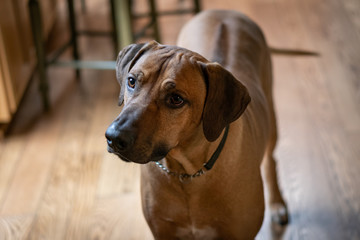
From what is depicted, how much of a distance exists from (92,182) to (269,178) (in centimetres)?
94

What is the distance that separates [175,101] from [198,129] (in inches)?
5.8

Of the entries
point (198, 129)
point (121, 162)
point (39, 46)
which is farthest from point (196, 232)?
point (39, 46)

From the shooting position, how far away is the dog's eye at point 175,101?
146cm

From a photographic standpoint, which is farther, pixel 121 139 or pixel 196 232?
pixel 196 232

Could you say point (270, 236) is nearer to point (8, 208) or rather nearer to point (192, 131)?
point (192, 131)

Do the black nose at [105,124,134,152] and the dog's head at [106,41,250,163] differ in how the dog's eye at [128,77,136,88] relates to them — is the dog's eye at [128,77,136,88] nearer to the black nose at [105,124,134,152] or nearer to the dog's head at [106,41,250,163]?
the dog's head at [106,41,250,163]

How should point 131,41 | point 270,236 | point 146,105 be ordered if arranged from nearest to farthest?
point 146,105
point 270,236
point 131,41

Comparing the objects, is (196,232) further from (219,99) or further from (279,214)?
(279,214)

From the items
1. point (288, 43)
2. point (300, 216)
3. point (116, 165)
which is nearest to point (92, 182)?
point (116, 165)

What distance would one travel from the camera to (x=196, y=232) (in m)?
1.76

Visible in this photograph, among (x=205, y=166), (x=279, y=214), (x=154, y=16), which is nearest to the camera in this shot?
(x=205, y=166)

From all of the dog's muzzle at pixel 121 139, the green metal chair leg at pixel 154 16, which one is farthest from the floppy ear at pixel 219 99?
the green metal chair leg at pixel 154 16

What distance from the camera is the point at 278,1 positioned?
14.5ft

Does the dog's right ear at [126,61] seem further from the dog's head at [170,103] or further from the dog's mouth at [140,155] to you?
Answer: the dog's mouth at [140,155]
